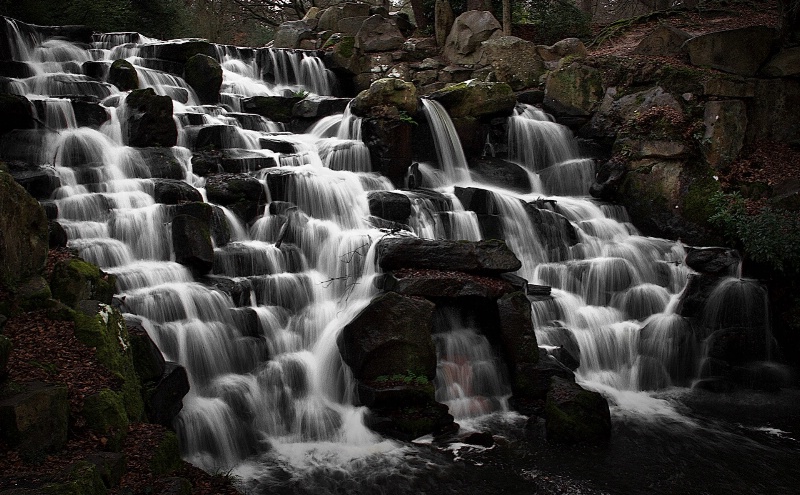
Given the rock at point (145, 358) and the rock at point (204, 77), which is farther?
the rock at point (204, 77)

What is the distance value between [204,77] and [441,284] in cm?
1005

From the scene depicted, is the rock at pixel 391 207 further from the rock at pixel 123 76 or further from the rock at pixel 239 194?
the rock at pixel 123 76

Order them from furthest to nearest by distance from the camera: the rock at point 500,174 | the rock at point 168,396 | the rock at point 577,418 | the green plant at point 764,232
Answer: the rock at point 500,174, the green plant at point 764,232, the rock at point 577,418, the rock at point 168,396

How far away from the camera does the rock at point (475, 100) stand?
613 inches

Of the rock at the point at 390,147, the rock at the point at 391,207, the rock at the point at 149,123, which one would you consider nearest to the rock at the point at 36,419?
the rock at the point at 391,207

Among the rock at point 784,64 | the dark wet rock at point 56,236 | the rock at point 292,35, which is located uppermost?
the rock at point 292,35

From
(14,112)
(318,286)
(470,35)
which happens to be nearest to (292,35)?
(470,35)

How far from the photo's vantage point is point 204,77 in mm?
15938

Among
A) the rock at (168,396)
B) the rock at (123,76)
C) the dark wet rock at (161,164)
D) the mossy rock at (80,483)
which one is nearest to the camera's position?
the mossy rock at (80,483)

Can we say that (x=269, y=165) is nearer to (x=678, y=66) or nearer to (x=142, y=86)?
(x=142, y=86)

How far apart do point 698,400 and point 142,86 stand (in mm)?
13825

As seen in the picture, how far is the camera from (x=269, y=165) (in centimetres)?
1280

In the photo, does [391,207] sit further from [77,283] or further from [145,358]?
[77,283]

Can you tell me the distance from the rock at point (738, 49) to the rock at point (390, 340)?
11.1 m
